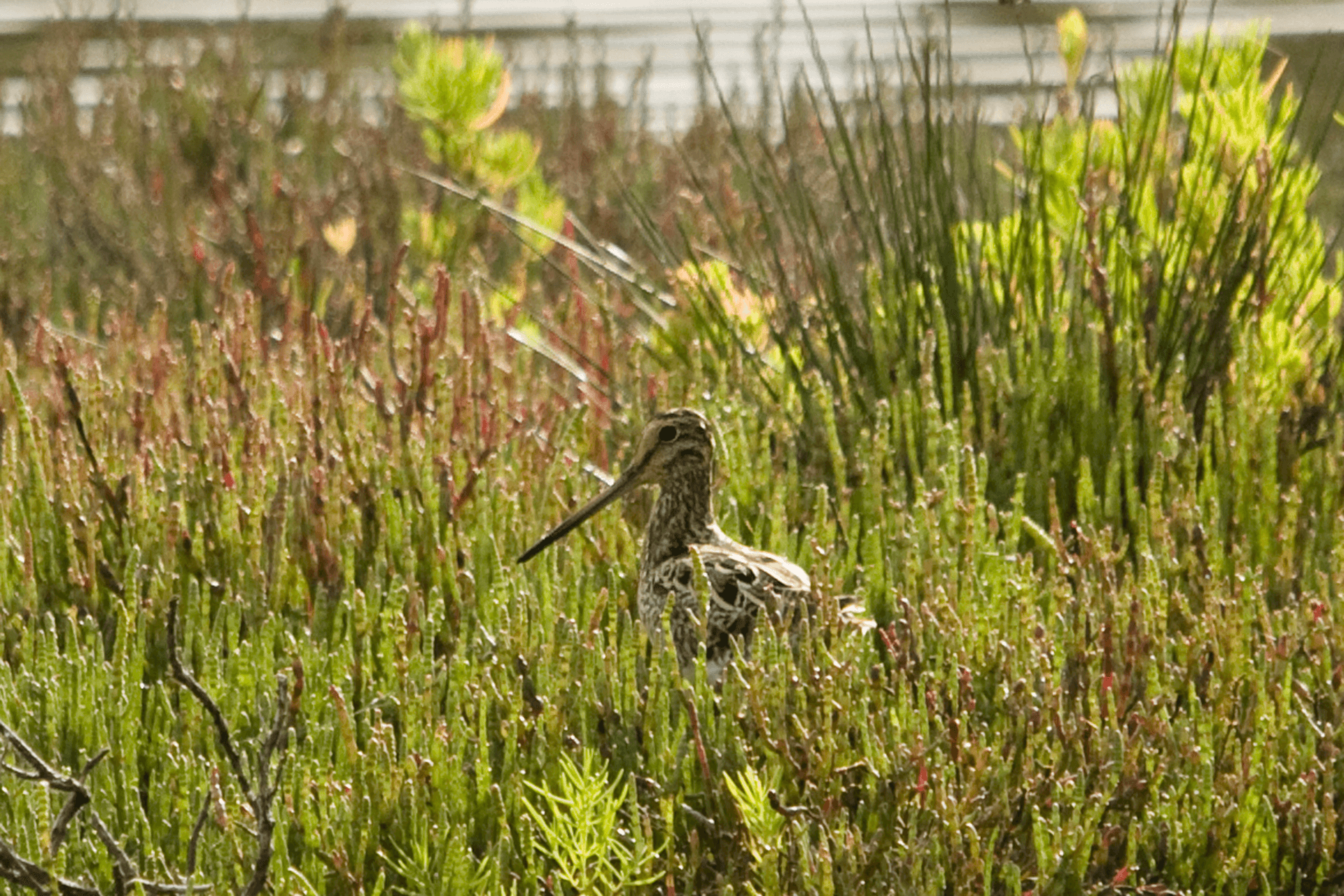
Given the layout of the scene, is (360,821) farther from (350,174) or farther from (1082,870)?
(350,174)

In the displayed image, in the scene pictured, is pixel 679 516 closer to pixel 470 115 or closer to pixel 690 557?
pixel 690 557

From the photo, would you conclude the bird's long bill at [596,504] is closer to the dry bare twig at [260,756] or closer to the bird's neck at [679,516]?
the bird's neck at [679,516]

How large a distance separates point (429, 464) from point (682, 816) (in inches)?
48.5

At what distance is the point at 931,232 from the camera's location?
4246 millimetres

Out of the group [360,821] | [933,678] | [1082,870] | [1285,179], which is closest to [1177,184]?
[1285,179]

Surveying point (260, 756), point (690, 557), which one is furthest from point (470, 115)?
point (260, 756)

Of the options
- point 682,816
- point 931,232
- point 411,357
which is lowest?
point 682,816

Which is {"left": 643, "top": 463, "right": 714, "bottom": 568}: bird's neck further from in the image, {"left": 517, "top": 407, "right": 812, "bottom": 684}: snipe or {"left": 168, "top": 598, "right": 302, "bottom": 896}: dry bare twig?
{"left": 168, "top": 598, "right": 302, "bottom": 896}: dry bare twig

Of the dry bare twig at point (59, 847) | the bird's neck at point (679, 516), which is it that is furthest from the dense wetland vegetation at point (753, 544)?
the bird's neck at point (679, 516)

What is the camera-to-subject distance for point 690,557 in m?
3.28

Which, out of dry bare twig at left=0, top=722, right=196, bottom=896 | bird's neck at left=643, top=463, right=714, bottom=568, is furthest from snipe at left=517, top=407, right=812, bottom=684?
dry bare twig at left=0, top=722, right=196, bottom=896

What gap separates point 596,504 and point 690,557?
34cm

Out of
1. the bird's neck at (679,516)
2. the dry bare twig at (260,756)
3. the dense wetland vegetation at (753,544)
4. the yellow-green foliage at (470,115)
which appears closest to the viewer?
the dry bare twig at (260,756)

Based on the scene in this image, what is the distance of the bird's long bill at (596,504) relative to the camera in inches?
139
